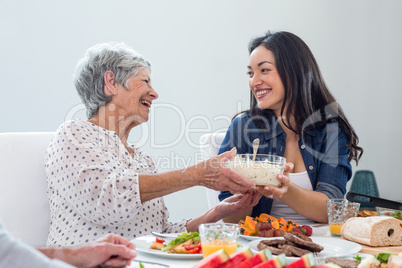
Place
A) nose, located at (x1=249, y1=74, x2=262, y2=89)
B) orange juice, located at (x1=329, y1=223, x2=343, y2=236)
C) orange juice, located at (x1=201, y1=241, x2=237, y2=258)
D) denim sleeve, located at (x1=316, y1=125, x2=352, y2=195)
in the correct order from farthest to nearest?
nose, located at (x1=249, y1=74, x2=262, y2=89) → denim sleeve, located at (x1=316, y1=125, x2=352, y2=195) → orange juice, located at (x1=329, y1=223, x2=343, y2=236) → orange juice, located at (x1=201, y1=241, x2=237, y2=258)

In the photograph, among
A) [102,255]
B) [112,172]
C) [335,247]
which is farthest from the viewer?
[112,172]

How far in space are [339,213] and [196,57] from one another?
2739 millimetres

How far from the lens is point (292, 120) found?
264cm

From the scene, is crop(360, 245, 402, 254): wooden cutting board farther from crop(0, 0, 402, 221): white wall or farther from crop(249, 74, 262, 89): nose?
crop(0, 0, 402, 221): white wall

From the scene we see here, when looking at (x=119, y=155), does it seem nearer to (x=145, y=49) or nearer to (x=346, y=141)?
(x=346, y=141)

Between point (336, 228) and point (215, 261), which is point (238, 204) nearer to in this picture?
point (336, 228)

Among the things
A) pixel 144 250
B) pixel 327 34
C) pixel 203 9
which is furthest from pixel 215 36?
pixel 144 250

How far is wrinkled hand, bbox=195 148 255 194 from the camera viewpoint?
179 centimetres

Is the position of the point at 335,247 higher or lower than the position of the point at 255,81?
lower

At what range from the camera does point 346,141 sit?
253cm

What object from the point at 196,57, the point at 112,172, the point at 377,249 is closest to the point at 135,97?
the point at 112,172

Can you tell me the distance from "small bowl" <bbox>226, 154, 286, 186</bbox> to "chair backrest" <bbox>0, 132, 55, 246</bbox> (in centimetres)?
88

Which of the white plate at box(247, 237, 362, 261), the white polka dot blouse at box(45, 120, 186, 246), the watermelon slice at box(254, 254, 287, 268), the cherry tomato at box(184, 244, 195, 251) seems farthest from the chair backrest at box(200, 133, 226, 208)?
the watermelon slice at box(254, 254, 287, 268)

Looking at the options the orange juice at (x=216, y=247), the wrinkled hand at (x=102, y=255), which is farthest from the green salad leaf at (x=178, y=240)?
the wrinkled hand at (x=102, y=255)
